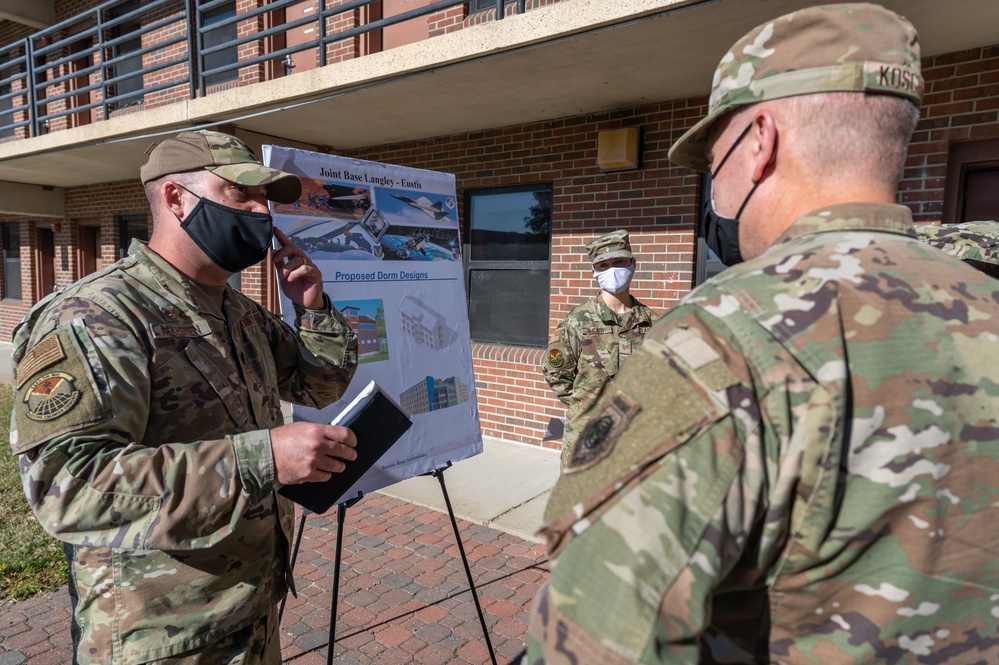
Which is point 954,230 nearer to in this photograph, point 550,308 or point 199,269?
point 199,269

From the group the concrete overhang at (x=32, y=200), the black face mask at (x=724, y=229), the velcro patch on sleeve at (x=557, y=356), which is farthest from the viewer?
the concrete overhang at (x=32, y=200)

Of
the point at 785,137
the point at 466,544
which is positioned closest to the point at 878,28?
the point at 785,137

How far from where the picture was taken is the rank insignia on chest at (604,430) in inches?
30.6

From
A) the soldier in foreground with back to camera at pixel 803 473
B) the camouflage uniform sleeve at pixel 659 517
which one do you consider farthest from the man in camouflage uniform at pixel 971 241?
the camouflage uniform sleeve at pixel 659 517

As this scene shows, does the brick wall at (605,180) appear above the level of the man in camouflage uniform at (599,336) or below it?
above

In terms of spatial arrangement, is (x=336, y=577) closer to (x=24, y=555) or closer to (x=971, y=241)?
(x=24, y=555)

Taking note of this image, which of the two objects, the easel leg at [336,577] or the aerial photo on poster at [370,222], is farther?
the aerial photo on poster at [370,222]

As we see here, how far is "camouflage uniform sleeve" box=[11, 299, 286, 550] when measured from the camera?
1.29m

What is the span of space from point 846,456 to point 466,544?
3453 millimetres

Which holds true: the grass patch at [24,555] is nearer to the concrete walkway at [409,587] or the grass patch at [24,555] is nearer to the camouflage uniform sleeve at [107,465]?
the concrete walkway at [409,587]

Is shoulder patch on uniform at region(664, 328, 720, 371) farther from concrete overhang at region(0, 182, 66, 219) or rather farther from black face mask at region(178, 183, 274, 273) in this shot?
concrete overhang at region(0, 182, 66, 219)

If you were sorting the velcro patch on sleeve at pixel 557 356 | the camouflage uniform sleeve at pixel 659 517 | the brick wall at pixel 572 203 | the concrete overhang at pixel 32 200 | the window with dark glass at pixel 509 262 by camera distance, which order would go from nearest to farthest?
the camouflage uniform sleeve at pixel 659 517 < the velcro patch on sleeve at pixel 557 356 < the brick wall at pixel 572 203 < the window with dark glass at pixel 509 262 < the concrete overhang at pixel 32 200

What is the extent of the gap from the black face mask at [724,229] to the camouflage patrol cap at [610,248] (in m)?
2.74

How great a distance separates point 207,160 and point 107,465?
3.05 ft
